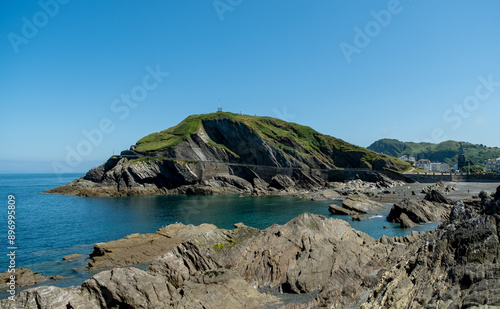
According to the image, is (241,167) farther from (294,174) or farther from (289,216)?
(289,216)

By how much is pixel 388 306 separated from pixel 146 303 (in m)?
13.6

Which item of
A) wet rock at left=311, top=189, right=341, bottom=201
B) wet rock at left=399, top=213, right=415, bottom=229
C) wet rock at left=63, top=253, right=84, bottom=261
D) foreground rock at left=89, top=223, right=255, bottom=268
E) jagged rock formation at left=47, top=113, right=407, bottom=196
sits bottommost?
wet rock at left=63, top=253, right=84, bottom=261

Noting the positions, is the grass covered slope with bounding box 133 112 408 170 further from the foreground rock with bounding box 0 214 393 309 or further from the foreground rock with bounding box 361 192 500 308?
the foreground rock with bounding box 361 192 500 308

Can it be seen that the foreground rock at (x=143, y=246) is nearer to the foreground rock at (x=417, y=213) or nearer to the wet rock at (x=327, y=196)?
the foreground rock at (x=417, y=213)

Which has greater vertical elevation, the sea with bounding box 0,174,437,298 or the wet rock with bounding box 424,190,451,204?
the wet rock with bounding box 424,190,451,204

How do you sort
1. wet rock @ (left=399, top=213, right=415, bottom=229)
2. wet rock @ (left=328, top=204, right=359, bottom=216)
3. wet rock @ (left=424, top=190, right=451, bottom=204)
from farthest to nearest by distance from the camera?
wet rock @ (left=424, top=190, right=451, bottom=204), wet rock @ (left=328, top=204, right=359, bottom=216), wet rock @ (left=399, top=213, right=415, bottom=229)

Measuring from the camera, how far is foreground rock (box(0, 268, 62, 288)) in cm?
2975

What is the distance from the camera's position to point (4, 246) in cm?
4441

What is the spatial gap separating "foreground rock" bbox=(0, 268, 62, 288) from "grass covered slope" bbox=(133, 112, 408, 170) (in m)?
104

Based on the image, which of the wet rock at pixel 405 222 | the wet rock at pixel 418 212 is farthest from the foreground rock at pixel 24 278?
the wet rock at pixel 418 212

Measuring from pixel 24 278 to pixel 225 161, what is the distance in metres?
111

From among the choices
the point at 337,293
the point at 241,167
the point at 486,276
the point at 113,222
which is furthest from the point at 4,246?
the point at 241,167

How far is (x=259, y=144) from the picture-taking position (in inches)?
5615


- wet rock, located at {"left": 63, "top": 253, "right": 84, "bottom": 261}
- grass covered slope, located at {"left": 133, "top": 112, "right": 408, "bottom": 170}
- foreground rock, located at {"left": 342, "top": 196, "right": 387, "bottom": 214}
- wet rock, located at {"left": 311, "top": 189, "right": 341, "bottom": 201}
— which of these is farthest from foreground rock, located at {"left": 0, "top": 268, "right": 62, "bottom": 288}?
grass covered slope, located at {"left": 133, "top": 112, "right": 408, "bottom": 170}
